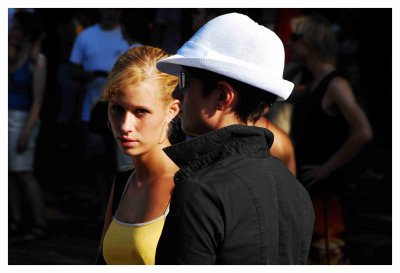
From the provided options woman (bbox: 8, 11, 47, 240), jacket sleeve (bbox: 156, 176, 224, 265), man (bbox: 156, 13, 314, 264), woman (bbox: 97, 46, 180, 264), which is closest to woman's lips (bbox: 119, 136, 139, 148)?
woman (bbox: 97, 46, 180, 264)

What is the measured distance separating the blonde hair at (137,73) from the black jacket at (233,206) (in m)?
0.95

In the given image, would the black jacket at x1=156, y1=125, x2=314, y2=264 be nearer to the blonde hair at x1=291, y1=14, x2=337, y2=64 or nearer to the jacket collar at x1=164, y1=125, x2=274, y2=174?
the jacket collar at x1=164, y1=125, x2=274, y2=174

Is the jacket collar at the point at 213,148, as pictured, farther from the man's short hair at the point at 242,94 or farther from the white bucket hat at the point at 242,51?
the white bucket hat at the point at 242,51

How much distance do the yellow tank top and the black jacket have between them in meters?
0.70

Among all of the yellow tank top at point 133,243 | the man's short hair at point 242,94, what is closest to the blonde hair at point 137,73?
the yellow tank top at point 133,243

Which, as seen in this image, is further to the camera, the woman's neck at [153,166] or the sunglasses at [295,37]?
the sunglasses at [295,37]

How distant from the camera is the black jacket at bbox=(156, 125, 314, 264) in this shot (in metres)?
2.41

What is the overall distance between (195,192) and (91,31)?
6.26 meters

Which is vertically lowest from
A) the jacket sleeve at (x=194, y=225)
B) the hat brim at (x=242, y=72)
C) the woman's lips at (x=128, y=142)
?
the woman's lips at (x=128, y=142)

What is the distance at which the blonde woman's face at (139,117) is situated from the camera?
3.57 meters

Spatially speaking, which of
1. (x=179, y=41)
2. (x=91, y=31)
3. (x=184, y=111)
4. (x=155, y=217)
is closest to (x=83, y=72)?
(x=91, y=31)

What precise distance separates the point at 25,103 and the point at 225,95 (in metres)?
5.72

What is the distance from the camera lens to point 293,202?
2666 millimetres

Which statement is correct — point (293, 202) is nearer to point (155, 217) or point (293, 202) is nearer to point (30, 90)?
point (155, 217)
